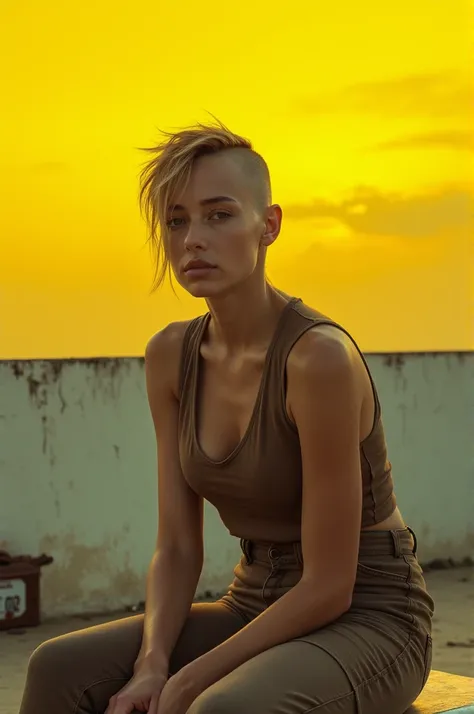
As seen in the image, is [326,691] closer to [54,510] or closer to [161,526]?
[161,526]

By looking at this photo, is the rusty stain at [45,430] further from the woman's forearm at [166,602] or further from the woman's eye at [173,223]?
the woman's eye at [173,223]

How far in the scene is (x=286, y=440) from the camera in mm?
2258

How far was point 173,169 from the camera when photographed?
7.68 feet

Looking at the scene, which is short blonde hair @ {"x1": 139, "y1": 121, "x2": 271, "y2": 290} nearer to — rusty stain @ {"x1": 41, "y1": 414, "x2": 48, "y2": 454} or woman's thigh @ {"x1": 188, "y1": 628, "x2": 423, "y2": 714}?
woman's thigh @ {"x1": 188, "y1": 628, "x2": 423, "y2": 714}


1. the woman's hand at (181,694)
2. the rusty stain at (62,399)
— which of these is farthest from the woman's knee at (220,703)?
the rusty stain at (62,399)

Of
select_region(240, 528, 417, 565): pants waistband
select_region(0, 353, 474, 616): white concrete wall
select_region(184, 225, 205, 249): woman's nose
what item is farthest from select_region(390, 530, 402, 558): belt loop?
select_region(0, 353, 474, 616): white concrete wall

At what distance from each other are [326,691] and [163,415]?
2.61ft

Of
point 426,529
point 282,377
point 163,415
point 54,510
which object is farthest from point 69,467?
point 282,377

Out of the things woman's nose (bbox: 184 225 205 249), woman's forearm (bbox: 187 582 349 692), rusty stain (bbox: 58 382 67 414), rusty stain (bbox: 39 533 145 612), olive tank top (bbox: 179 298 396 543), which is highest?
woman's nose (bbox: 184 225 205 249)

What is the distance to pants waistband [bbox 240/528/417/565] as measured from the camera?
7.54ft

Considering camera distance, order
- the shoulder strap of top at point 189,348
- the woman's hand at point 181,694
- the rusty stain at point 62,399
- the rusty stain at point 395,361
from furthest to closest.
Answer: the rusty stain at point 395,361 → the rusty stain at point 62,399 → the shoulder strap of top at point 189,348 → the woman's hand at point 181,694

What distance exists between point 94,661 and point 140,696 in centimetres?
13

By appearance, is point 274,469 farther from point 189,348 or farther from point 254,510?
point 189,348

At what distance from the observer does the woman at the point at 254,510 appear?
2152 millimetres
